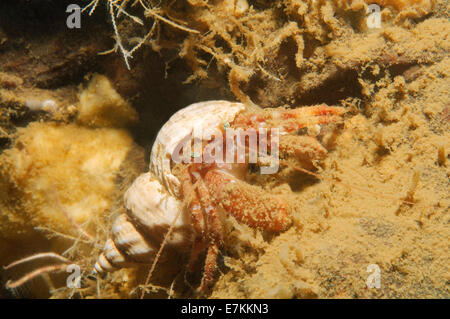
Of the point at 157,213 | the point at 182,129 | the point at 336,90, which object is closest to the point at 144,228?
the point at 157,213

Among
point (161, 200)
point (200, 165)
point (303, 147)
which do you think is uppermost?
point (303, 147)

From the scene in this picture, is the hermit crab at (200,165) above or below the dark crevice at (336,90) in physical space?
below

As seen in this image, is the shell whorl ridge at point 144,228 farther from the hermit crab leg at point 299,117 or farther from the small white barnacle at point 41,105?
the small white barnacle at point 41,105

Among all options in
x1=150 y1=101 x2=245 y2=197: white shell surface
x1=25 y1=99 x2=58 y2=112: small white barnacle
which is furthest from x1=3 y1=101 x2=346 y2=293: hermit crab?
x1=25 y1=99 x2=58 y2=112: small white barnacle

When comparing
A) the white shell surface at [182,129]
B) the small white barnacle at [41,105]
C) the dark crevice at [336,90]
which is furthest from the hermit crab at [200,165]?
the small white barnacle at [41,105]

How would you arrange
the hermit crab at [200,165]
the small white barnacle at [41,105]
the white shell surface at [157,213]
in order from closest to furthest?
the hermit crab at [200,165] → the white shell surface at [157,213] → the small white barnacle at [41,105]

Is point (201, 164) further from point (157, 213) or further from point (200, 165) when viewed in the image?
point (157, 213)
